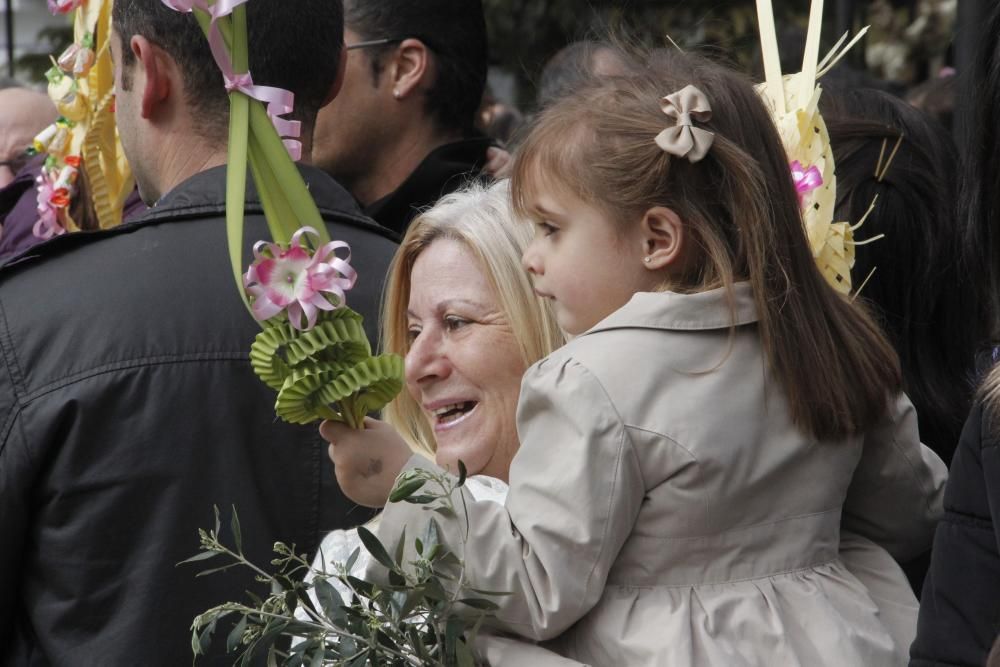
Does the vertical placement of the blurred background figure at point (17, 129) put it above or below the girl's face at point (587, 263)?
below

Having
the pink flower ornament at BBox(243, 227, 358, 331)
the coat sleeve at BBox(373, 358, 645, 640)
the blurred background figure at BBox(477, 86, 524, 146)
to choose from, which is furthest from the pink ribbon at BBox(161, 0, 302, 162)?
the blurred background figure at BBox(477, 86, 524, 146)

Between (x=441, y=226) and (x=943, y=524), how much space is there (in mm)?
1200

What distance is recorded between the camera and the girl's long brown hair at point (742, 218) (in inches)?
80.3

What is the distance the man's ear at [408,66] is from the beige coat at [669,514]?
2.26m

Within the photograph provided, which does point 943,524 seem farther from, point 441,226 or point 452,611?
point 441,226

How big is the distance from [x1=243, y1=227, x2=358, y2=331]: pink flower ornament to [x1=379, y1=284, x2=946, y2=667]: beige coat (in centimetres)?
31

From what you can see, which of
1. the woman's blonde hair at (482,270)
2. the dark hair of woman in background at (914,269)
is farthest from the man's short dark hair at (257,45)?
the dark hair of woman in background at (914,269)

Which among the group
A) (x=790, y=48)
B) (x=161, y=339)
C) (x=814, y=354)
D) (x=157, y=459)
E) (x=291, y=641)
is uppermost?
(x=814, y=354)

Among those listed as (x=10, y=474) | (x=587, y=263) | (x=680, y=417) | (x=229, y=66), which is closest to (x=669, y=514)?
(x=680, y=417)

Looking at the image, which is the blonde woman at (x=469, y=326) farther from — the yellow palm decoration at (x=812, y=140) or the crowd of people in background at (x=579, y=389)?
A: the yellow palm decoration at (x=812, y=140)

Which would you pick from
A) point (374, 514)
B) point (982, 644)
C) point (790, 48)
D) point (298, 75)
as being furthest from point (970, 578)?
point (790, 48)

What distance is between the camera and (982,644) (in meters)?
1.72

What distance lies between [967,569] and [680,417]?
1.39 ft

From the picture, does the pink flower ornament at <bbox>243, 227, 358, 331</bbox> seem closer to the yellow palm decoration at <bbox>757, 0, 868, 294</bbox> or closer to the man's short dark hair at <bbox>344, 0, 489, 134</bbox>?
the yellow palm decoration at <bbox>757, 0, 868, 294</bbox>
